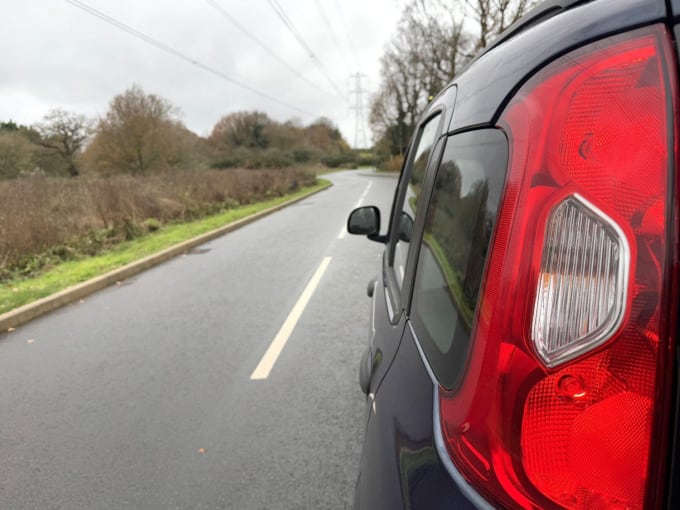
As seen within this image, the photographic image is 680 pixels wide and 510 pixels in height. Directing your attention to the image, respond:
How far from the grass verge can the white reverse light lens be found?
6412mm

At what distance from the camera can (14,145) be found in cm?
2453

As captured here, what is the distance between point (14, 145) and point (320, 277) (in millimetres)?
26562

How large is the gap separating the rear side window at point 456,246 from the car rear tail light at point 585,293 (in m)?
0.09

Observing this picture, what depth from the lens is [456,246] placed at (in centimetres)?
108

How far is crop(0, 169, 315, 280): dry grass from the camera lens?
8055mm

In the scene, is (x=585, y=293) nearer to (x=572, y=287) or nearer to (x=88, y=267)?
(x=572, y=287)

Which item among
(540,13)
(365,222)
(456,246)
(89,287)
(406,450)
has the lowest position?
(89,287)

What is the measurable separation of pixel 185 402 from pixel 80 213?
9.11 m

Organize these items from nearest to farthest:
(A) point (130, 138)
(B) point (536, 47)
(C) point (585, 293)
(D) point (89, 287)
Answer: (C) point (585, 293) < (B) point (536, 47) < (D) point (89, 287) < (A) point (130, 138)

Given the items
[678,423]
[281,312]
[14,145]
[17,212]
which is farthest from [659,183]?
[14,145]

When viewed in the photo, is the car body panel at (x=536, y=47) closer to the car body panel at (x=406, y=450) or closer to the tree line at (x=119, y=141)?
the car body panel at (x=406, y=450)

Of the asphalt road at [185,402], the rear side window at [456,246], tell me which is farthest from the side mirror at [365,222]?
the rear side window at [456,246]

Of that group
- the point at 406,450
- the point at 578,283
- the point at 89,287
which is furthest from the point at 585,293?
the point at 89,287

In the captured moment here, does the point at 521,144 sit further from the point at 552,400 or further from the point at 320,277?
the point at 320,277
